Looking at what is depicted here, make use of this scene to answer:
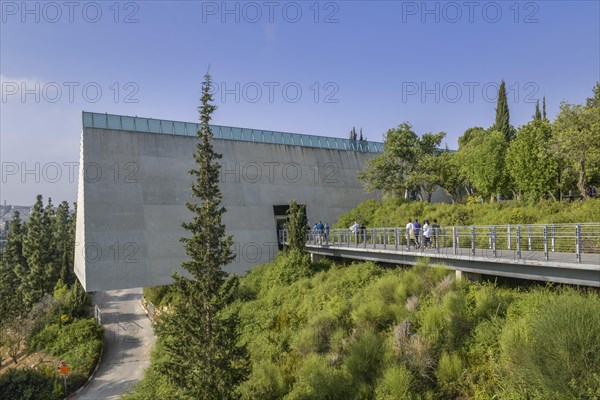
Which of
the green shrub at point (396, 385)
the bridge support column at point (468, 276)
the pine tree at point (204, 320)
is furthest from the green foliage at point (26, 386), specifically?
the bridge support column at point (468, 276)

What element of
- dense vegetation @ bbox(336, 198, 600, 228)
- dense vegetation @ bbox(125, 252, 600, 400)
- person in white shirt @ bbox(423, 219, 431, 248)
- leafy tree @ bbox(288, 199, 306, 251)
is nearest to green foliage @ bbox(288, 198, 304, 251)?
leafy tree @ bbox(288, 199, 306, 251)

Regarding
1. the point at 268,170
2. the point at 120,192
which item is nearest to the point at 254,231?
the point at 268,170

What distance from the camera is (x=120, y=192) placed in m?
24.7

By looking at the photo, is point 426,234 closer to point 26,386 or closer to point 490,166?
point 490,166

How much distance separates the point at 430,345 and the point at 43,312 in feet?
88.8

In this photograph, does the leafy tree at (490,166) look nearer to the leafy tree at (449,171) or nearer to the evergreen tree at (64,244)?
the leafy tree at (449,171)

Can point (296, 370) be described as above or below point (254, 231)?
below

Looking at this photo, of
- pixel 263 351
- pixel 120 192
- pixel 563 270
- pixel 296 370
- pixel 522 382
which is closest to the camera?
pixel 522 382

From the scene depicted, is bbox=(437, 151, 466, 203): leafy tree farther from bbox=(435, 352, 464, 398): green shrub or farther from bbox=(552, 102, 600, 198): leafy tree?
bbox=(435, 352, 464, 398): green shrub

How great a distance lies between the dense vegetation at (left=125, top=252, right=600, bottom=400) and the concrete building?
365 inches

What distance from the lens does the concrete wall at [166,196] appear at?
75.8ft

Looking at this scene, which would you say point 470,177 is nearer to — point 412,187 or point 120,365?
point 412,187

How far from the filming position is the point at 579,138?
19938 mm

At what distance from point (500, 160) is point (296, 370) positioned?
22422mm
